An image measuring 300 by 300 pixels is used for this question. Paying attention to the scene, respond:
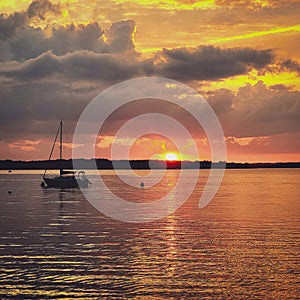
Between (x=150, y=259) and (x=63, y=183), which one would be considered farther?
(x=63, y=183)

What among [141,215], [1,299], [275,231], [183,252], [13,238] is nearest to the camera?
[1,299]

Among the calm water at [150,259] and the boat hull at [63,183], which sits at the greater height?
the boat hull at [63,183]

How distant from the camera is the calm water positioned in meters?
35.1

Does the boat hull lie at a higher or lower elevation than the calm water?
higher

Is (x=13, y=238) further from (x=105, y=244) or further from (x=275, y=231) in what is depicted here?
(x=275, y=231)

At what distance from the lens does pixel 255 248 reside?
167ft

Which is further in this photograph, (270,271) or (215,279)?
(270,271)

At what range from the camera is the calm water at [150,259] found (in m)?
35.1

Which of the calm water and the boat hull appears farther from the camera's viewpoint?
the boat hull

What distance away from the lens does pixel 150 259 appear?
45188 mm

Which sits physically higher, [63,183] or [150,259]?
[63,183]

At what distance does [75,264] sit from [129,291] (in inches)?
362

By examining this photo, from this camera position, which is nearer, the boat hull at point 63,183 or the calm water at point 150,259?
the calm water at point 150,259

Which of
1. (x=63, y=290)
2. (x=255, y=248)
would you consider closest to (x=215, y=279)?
(x=63, y=290)
